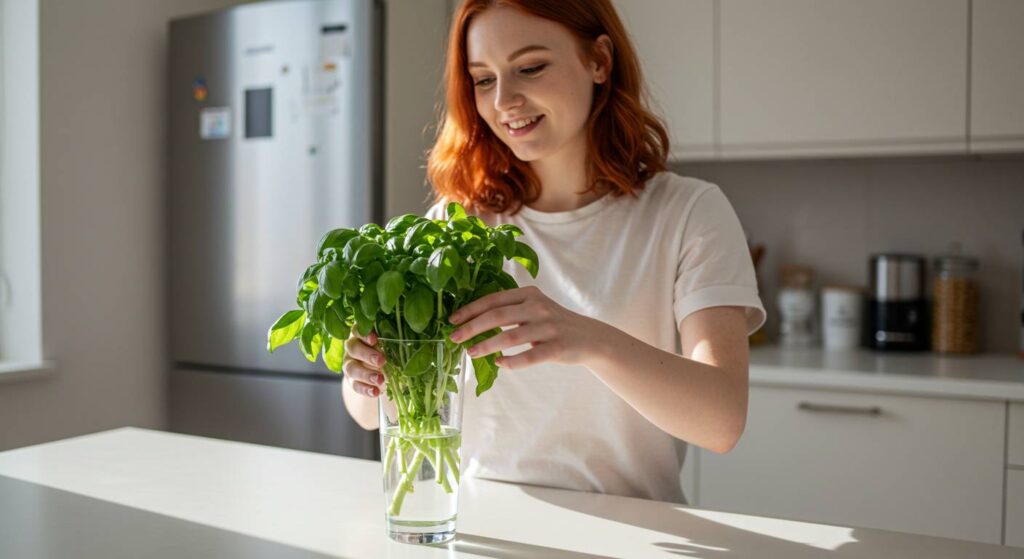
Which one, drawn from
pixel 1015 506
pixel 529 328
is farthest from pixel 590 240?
pixel 1015 506

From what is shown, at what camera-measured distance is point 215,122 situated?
2.55m

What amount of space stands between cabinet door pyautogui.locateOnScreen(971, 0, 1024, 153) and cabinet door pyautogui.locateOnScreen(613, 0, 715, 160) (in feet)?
2.01

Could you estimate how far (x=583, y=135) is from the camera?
53.5 inches

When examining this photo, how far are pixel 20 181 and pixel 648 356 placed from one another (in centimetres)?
188

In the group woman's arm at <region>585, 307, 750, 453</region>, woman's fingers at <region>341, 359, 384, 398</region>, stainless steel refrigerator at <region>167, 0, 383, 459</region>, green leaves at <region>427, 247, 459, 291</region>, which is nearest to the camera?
green leaves at <region>427, 247, 459, 291</region>

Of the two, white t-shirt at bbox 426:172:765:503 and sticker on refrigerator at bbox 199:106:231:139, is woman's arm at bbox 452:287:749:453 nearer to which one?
white t-shirt at bbox 426:172:765:503

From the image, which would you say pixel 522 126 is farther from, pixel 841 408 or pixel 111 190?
pixel 111 190

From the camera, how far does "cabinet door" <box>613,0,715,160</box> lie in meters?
2.49

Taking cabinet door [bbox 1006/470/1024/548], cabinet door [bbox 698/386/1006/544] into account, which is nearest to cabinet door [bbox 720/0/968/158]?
cabinet door [bbox 698/386/1006/544]

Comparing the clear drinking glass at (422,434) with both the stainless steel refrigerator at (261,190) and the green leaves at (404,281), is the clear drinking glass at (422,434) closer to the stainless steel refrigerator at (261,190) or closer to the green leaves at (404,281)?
the green leaves at (404,281)

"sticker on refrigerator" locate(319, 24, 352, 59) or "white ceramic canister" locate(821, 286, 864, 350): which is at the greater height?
"sticker on refrigerator" locate(319, 24, 352, 59)

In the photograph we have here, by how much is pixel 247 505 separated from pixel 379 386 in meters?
0.29

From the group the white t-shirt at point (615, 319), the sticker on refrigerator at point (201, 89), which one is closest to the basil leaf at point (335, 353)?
the white t-shirt at point (615, 319)

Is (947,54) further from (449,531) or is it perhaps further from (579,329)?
(449,531)
